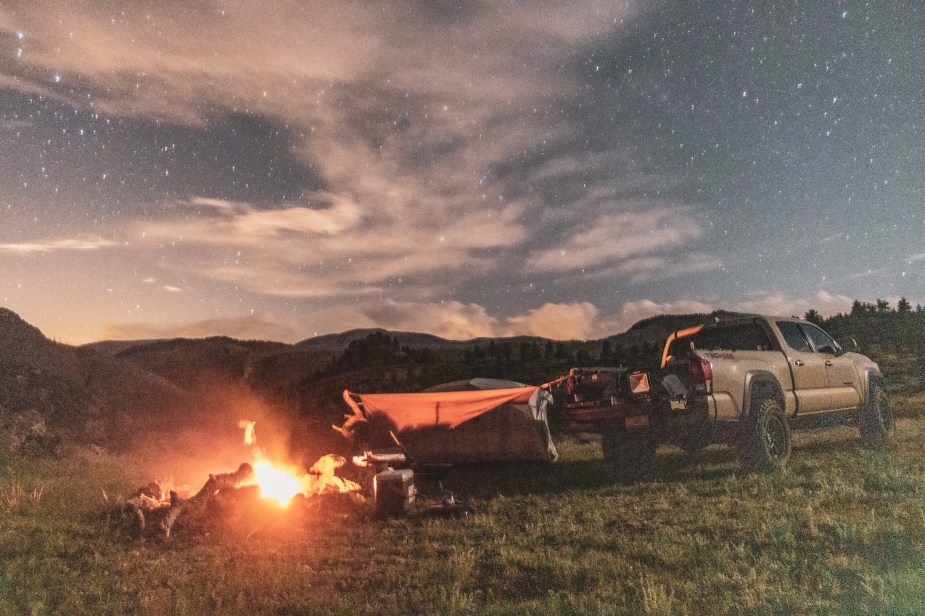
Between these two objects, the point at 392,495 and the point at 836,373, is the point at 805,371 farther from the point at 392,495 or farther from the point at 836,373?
the point at 392,495

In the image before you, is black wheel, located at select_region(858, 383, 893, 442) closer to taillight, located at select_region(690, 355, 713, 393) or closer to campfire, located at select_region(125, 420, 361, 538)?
taillight, located at select_region(690, 355, 713, 393)

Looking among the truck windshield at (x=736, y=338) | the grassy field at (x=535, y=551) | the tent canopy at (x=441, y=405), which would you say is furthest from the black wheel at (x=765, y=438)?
the tent canopy at (x=441, y=405)

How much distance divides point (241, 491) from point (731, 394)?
7.99 m

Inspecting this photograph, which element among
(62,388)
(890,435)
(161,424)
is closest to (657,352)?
(890,435)

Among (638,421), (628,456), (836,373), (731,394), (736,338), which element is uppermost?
(736,338)

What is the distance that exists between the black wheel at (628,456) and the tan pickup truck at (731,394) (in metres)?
0.02

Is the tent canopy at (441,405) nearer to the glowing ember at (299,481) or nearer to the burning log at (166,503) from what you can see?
the glowing ember at (299,481)

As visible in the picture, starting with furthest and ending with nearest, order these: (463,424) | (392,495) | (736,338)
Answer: (463,424) < (736,338) < (392,495)

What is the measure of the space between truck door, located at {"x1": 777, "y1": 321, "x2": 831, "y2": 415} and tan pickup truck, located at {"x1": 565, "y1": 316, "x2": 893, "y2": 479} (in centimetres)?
2

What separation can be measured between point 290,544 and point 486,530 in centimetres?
262

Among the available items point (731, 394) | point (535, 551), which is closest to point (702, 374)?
point (731, 394)

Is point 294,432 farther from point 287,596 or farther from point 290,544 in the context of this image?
point 287,596

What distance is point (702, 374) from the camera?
9594 millimetres

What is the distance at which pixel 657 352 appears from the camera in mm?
39000
